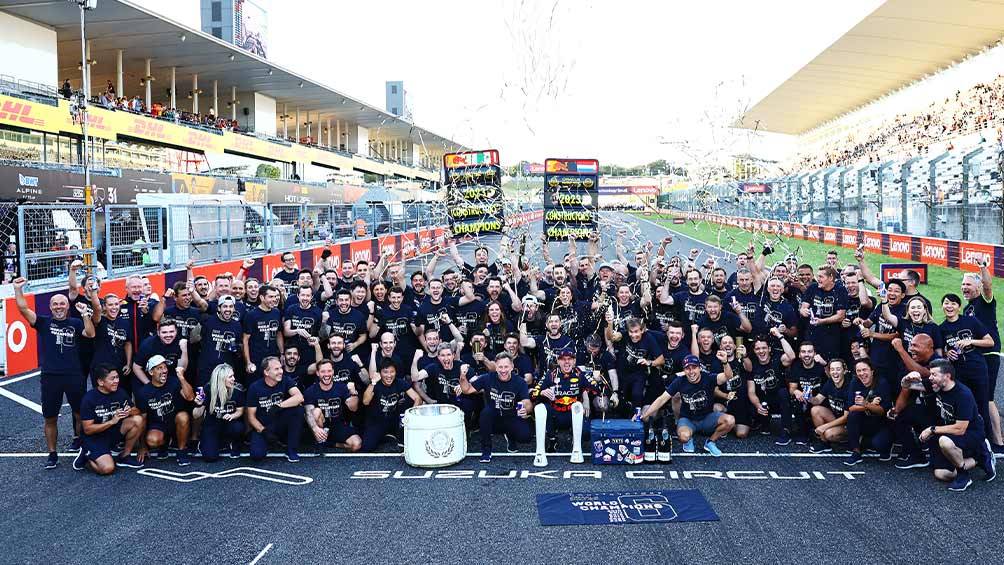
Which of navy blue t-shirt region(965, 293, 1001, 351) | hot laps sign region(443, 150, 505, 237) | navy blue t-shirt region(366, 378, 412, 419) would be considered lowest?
navy blue t-shirt region(366, 378, 412, 419)

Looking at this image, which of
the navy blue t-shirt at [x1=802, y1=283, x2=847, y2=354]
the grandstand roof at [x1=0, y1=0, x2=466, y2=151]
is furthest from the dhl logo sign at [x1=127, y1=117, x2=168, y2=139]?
the navy blue t-shirt at [x1=802, y1=283, x2=847, y2=354]

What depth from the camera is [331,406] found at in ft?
31.4

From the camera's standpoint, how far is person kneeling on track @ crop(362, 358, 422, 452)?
9609 millimetres

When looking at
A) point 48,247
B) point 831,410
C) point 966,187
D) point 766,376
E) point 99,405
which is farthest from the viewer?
point 966,187

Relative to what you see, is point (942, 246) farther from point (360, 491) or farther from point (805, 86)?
point (805, 86)

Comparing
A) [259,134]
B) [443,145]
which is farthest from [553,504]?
[443,145]

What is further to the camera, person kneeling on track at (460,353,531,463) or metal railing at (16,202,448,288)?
metal railing at (16,202,448,288)

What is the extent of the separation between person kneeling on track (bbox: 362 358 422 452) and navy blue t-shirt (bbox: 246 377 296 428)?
990 mm

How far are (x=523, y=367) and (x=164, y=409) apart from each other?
4.29m

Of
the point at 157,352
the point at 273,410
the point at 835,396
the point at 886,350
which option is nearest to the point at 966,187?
the point at 886,350

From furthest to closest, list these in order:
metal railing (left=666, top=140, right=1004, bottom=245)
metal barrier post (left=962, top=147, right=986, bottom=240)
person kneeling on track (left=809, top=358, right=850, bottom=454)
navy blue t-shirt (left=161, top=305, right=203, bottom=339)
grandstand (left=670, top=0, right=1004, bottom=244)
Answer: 1. grandstand (left=670, top=0, right=1004, bottom=244)
2. metal barrier post (left=962, top=147, right=986, bottom=240)
3. metal railing (left=666, top=140, right=1004, bottom=245)
4. navy blue t-shirt (left=161, top=305, right=203, bottom=339)
5. person kneeling on track (left=809, top=358, right=850, bottom=454)

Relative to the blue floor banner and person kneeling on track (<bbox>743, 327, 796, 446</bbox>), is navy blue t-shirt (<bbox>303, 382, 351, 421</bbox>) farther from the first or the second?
person kneeling on track (<bbox>743, 327, 796, 446</bbox>)

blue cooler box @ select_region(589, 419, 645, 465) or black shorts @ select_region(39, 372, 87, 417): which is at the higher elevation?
black shorts @ select_region(39, 372, 87, 417)

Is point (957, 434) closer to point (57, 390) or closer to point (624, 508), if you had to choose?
point (624, 508)
